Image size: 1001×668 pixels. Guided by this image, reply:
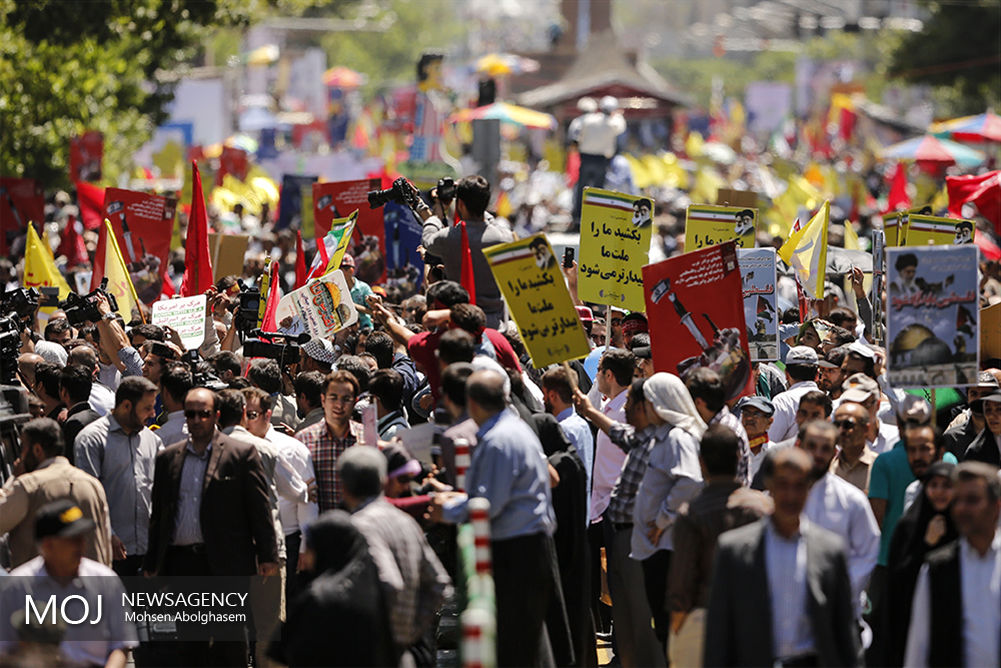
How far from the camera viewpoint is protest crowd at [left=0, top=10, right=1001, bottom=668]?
6.01 meters

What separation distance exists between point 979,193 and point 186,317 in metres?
8.24

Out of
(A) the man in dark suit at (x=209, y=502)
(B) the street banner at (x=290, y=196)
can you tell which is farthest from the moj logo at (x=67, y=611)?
(B) the street banner at (x=290, y=196)

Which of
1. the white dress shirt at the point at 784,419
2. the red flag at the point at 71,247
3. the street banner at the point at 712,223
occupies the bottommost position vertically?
the red flag at the point at 71,247

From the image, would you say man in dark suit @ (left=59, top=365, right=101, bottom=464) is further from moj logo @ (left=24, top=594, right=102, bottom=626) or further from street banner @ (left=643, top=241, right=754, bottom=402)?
Answer: street banner @ (left=643, top=241, right=754, bottom=402)

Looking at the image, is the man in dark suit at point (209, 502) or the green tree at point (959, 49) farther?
the green tree at point (959, 49)

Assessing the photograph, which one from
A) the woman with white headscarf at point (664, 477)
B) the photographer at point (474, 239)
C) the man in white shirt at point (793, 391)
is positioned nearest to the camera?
the woman with white headscarf at point (664, 477)

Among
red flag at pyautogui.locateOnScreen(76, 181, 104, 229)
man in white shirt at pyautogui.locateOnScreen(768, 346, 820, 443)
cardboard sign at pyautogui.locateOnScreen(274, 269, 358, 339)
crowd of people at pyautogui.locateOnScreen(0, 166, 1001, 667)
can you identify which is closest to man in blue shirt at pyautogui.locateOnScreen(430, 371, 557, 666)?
crowd of people at pyautogui.locateOnScreen(0, 166, 1001, 667)

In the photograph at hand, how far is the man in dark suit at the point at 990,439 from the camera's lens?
843 centimetres

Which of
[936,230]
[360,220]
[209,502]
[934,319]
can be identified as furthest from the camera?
[360,220]

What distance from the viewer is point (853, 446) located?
7.96 meters

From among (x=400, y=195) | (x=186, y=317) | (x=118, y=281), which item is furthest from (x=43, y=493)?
(x=118, y=281)

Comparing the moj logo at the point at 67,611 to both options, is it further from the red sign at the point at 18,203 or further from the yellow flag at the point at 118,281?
the red sign at the point at 18,203

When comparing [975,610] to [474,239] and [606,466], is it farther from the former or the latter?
[474,239]

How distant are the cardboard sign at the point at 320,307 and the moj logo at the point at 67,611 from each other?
441 cm
